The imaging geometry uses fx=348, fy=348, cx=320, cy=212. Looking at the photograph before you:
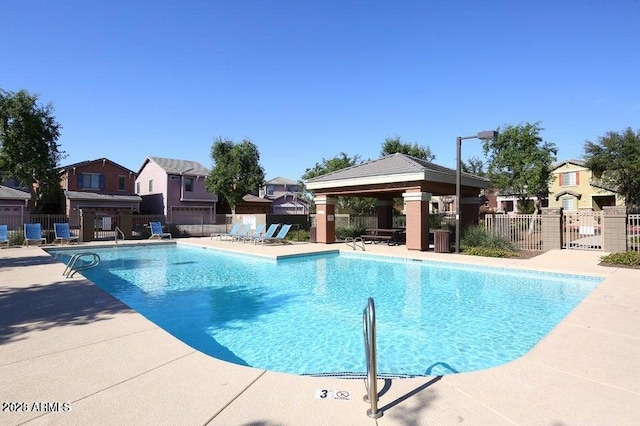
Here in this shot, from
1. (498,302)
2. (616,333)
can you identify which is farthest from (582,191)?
(616,333)

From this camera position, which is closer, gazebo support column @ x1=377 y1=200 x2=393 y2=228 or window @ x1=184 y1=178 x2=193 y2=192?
gazebo support column @ x1=377 y1=200 x2=393 y2=228

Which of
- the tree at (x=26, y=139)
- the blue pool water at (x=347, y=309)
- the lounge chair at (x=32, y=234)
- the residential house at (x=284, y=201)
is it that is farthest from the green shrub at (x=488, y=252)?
the residential house at (x=284, y=201)

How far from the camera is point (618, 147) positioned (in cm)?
2648

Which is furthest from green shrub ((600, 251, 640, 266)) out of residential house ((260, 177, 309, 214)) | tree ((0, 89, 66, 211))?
residential house ((260, 177, 309, 214))

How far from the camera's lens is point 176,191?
34.3m

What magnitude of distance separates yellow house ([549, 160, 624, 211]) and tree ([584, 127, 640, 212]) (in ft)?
33.5

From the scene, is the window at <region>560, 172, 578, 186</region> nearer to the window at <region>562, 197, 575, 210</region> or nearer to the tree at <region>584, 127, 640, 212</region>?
the window at <region>562, 197, 575, 210</region>

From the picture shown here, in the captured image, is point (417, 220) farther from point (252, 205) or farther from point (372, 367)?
point (252, 205)

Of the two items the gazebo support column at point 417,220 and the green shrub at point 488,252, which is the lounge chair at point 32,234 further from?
the green shrub at point 488,252

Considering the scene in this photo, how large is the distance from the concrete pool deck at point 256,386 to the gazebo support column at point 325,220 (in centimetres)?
1486

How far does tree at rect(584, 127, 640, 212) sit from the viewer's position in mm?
25609

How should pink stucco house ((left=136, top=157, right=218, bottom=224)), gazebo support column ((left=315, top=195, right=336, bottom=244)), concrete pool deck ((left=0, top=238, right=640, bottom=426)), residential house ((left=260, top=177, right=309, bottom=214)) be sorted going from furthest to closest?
residential house ((left=260, top=177, right=309, bottom=214)) < pink stucco house ((left=136, top=157, right=218, bottom=224)) < gazebo support column ((left=315, top=195, right=336, bottom=244)) < concrete pool deck ((left=0, top=238, right=640, bottom=426))

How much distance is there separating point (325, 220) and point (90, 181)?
24495 millimetres

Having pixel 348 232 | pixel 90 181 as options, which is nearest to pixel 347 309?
pixel 348 232
